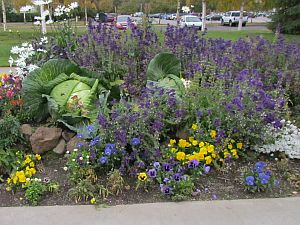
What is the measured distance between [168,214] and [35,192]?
1098 millimetres

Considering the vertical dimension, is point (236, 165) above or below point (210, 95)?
below

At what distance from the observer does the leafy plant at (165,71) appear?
4.25 meters

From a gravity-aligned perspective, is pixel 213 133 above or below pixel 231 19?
below

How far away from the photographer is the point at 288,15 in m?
21.3

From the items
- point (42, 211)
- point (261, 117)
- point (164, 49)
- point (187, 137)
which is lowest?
point (42, 211)

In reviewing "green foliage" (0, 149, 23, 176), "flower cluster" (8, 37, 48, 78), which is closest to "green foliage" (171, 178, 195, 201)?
"green foliage" (0, 149, 23, 176)

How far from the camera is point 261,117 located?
139 inches

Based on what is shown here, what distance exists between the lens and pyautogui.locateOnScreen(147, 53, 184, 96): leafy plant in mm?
4250

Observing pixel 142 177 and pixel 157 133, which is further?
pixel 157 133

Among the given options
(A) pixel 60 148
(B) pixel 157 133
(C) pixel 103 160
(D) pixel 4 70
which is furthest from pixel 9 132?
(D) pixel 4 70

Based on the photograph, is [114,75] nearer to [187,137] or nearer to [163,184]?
[187,137]

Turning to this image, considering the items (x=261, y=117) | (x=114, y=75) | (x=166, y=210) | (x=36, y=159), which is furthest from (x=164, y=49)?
(x=166, y=210)

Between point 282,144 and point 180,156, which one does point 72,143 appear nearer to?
point 180,156

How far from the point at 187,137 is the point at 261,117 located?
2.47 ft
